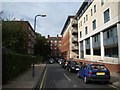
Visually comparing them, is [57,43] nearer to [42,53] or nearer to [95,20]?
[42,53]

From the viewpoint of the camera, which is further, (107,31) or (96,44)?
(96,44)

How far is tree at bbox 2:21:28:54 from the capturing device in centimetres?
2795

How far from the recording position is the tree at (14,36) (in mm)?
27953

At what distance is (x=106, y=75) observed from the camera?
45.2 feet

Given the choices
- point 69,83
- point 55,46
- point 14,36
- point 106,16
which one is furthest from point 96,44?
point 55,46

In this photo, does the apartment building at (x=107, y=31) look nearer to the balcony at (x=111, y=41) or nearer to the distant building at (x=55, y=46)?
the balcony at (x=111, y=41)

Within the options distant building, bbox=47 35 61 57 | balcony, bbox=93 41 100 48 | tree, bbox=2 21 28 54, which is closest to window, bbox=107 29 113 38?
balcony, bbox=93 41 100 48

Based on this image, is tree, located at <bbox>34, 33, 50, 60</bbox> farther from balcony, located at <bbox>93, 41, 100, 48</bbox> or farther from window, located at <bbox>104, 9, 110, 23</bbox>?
window, located at <bbox>104, 9, 110, 23</bbox>

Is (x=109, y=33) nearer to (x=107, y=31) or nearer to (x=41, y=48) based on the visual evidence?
(x=107, y=31)

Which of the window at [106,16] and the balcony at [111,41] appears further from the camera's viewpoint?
the window at [106,16]

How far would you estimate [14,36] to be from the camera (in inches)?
1203

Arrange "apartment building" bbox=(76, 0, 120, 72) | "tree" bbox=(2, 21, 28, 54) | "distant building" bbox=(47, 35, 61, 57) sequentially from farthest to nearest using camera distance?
"distant building" bbox=(47, 35, 61, 57), "tree" bbox=(2, 21, 28, 54), "apartment building" bbox=(76, 0, 120, 72)

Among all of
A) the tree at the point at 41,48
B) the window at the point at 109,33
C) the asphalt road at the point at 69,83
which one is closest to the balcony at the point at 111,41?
the window at the point at 109,33

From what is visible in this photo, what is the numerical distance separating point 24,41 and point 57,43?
112846mm
